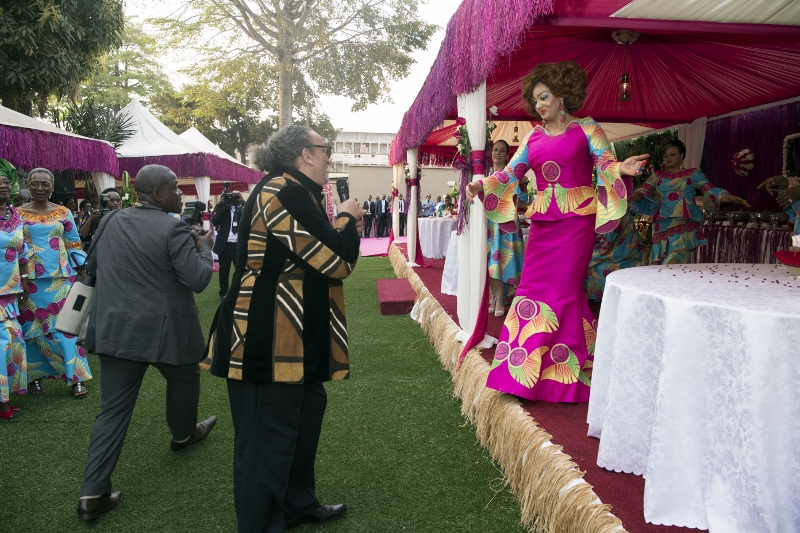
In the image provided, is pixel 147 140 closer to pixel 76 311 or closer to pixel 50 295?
pixel 50 295

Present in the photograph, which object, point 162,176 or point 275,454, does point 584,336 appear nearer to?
point 275,454

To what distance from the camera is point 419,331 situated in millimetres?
6297

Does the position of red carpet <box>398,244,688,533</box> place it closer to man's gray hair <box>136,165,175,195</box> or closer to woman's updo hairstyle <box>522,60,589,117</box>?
woman's updo hairstyle <box>522,60,589,117</box>

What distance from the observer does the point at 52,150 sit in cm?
661

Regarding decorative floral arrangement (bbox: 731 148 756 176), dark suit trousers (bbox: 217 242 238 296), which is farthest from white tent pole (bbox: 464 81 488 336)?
decorative floral arrangement (bbox: 731 148 756 176)

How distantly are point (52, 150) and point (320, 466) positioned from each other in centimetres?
550

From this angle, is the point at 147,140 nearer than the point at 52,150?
No

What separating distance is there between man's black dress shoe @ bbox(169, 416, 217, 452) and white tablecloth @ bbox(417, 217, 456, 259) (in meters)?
7.50

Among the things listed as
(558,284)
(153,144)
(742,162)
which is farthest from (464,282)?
(153,144)

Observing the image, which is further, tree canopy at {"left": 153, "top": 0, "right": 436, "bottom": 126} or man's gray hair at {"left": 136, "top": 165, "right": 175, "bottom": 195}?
tree canopy at {"left": 153, "top": 0, "right": 436, "bottom": 126}

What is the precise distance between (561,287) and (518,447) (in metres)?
0.84

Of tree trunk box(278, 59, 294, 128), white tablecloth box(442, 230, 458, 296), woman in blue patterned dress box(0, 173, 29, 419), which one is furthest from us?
tree trunk box(278, 59, 294, 128)

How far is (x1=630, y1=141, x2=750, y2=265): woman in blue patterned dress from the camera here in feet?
17.4

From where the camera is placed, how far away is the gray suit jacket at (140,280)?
271cm
